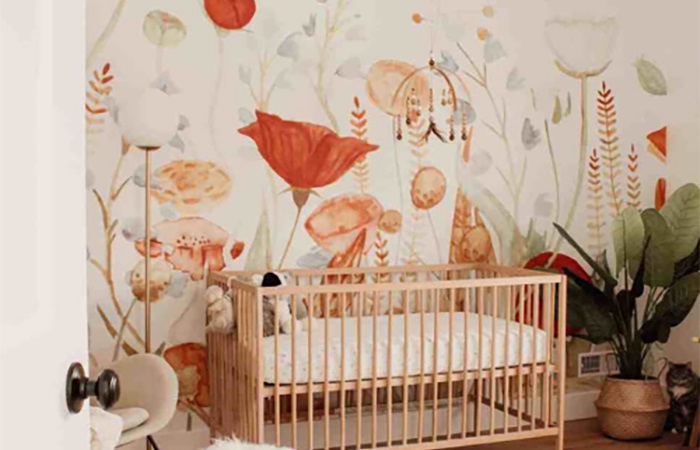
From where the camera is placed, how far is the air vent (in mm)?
4410

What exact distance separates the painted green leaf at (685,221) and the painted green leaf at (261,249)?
1.78 metres

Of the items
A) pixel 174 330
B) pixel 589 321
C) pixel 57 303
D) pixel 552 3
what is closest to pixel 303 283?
pixel 174 330

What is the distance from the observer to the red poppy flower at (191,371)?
3.71 m

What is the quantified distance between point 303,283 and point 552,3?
1.79m

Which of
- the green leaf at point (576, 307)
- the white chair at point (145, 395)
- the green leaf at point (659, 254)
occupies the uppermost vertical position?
the green leaf at point (659, 254)

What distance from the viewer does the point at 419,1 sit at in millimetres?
4016

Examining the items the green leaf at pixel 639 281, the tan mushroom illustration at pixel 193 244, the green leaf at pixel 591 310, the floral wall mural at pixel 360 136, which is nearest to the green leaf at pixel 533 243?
the floral wall mural at pixel 360 136

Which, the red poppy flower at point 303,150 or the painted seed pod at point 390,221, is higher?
the red poppy flower at point 303,150

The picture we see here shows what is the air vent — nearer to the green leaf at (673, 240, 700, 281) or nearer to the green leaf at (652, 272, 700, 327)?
the green leaf at (652, 272, 700, 327)

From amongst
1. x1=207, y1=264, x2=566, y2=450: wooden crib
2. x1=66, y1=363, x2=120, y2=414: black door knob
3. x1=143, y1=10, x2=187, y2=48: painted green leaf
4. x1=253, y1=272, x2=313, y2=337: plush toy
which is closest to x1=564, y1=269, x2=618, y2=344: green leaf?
x1=207, y1=264, x2=566, y2=450: wooden crib

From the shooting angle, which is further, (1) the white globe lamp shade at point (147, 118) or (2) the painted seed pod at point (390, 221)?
(2) the painted seed pod at point (390, 221)

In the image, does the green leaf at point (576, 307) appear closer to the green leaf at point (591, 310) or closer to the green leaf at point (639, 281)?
the green leaf at point (591, 310)

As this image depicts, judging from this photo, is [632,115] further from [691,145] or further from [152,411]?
[152,411]

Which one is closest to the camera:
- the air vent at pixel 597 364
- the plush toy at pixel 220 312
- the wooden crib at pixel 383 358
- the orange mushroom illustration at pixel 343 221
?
the wooden crib at pixel 383 358
